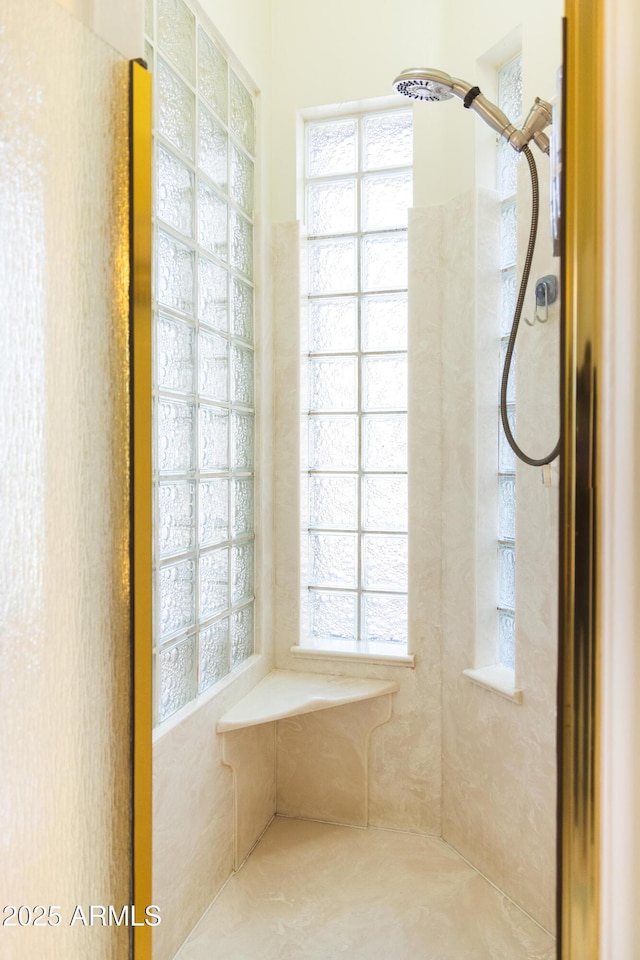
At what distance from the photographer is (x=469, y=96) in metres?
1.14

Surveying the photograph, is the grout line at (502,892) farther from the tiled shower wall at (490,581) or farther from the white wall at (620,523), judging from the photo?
the white wall at (620,523)

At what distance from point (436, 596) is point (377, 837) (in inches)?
24.7

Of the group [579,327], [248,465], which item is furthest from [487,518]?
[579,327]

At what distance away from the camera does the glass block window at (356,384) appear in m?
1.67

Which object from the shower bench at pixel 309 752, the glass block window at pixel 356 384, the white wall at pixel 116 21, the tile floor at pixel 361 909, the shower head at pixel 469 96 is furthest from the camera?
the glass block window at pixel 356 384

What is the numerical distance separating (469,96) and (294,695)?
4.31 ft

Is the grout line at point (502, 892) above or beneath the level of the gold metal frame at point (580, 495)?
beneath

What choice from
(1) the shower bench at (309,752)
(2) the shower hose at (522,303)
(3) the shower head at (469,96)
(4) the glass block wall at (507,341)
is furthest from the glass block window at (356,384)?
(3) the shower head at (469,96)

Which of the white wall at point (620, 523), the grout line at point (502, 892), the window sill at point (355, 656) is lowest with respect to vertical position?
the grout line at point (502, 892)

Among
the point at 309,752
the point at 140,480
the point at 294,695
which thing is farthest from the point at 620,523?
the point at 309,752

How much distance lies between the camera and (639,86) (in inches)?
23.6

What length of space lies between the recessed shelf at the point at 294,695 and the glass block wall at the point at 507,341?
344 mm

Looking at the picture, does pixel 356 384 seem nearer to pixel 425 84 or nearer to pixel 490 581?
pixel 490 581

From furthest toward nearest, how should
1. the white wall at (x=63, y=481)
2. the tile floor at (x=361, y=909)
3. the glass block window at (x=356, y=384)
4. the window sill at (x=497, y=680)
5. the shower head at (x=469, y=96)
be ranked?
1. the glass block window at (x=356, y=384)
2. the window sill at (x=497, y=680)
3. the tile floor at (x=361, y=909)
4. the shower head at (x=469, y=96)
5. the white wall at (x=63, y=481)
